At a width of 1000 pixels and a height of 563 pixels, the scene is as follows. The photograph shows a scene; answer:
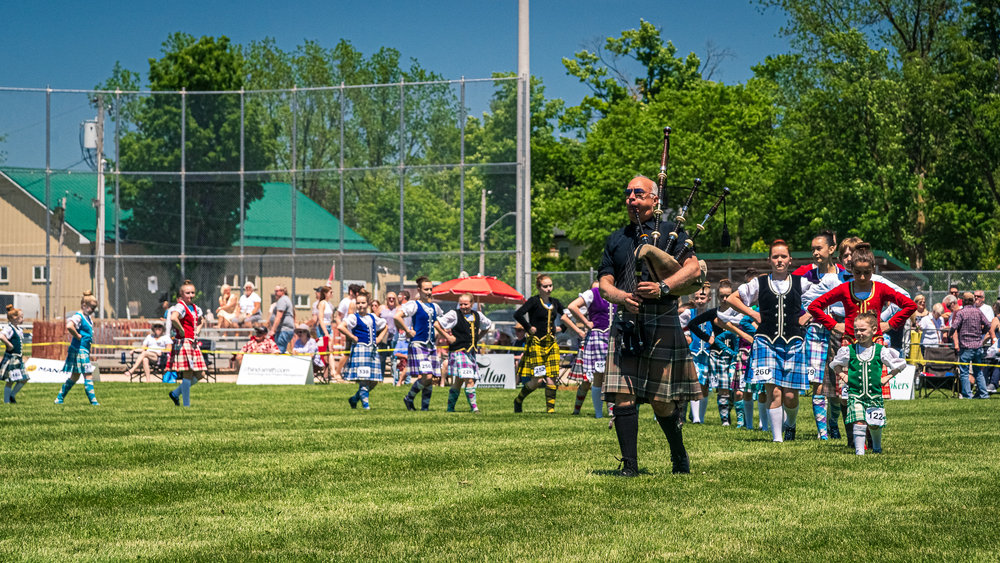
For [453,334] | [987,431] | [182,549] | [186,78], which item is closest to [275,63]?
[186,78]

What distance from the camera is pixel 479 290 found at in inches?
990

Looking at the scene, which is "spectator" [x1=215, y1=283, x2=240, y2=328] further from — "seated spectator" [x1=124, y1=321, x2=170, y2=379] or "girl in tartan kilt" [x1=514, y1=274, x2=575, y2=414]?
"girl in tartan kilt" [x1=514, y1=274, x2=575, y2=414]

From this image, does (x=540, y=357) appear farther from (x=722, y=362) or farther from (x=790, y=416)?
(x=790, y=416)

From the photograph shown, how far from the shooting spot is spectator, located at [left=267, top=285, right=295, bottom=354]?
28906 millimetres

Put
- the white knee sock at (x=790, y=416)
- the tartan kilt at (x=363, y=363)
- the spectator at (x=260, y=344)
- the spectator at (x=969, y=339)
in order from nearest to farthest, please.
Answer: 1. the white knee sock at (x=790, y=416)
2. the tartan kilt at (x=363, y=363)
3. the spectator at (x=969, y=339)
4. the spectator at (x=260, y=344)

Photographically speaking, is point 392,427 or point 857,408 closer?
point 857,408

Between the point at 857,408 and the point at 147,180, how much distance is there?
91.4ft

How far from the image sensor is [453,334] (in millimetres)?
17375

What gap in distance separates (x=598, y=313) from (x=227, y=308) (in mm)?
18139

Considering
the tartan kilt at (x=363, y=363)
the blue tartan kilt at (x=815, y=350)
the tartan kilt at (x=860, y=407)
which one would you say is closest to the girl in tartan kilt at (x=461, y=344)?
the tartan kilt at (x=363, y=363)

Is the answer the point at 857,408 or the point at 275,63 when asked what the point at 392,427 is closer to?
the point at 857,408

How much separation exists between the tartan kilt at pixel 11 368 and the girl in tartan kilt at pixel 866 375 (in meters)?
14.0

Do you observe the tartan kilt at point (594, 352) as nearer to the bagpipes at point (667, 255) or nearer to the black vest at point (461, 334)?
the black vest at point (461, 334)

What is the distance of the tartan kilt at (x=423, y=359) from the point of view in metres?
17.5
